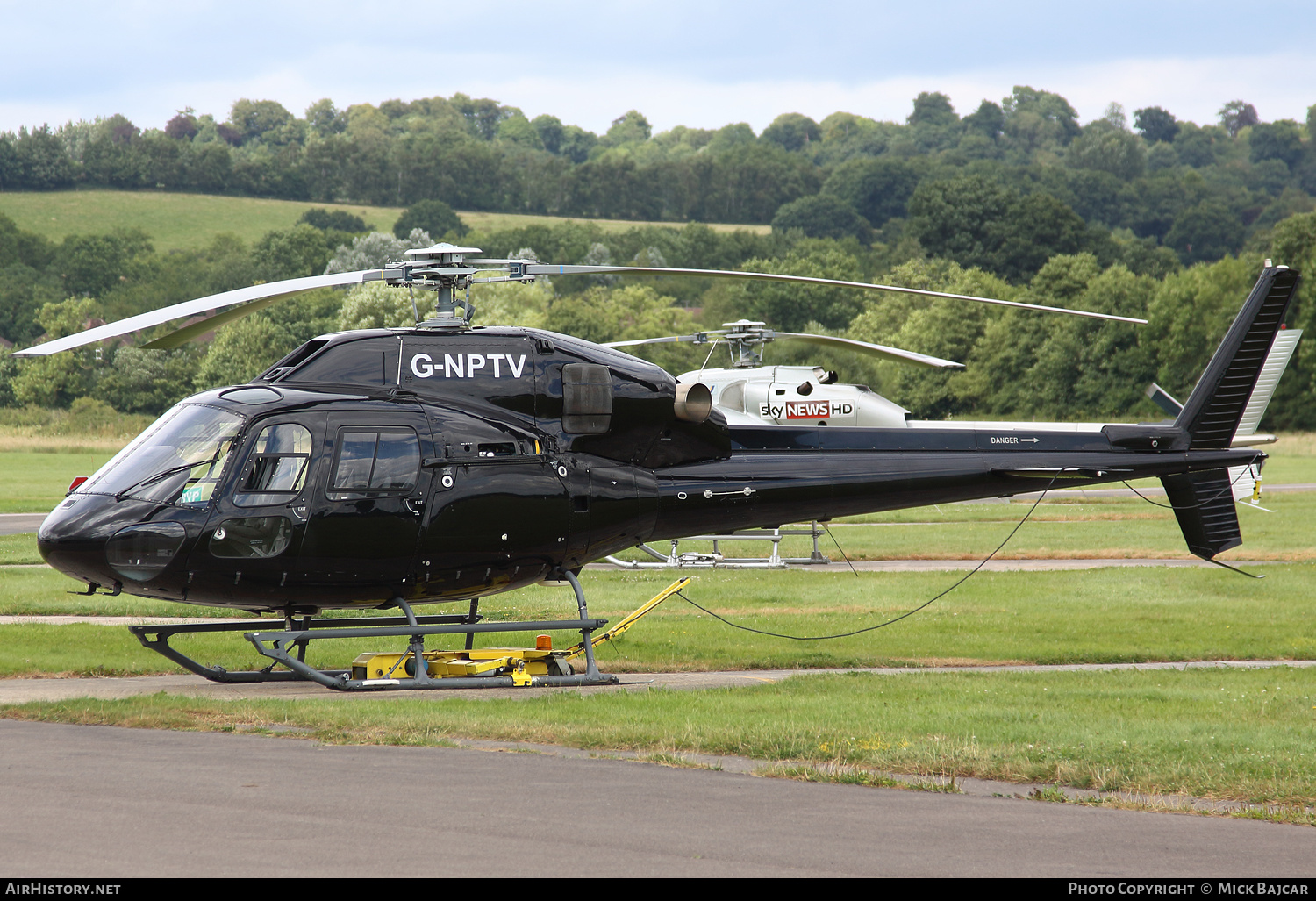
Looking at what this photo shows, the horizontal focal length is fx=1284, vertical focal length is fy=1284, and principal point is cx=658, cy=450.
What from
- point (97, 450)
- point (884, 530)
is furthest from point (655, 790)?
point (97, 450)

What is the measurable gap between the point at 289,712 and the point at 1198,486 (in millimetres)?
11131

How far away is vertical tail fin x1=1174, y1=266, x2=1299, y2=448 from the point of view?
15.8 metres

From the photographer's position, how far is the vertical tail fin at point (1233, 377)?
15.8 metres

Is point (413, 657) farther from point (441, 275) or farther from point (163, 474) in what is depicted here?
point (441, 275)

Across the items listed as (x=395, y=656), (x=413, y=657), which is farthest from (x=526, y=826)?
(x=395, y=656)

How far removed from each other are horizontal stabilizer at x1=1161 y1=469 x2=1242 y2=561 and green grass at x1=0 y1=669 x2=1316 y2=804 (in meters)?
2.65

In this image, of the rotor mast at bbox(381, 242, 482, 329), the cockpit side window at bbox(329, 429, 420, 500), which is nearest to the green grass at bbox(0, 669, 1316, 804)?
the cockpit side window at bbox(329, 429, 420, 500)

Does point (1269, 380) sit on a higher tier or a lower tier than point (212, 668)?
higher

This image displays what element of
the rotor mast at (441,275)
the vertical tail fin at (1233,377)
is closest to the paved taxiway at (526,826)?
the rotor mast at (441,275)

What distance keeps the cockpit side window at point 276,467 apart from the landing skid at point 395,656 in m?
1.34

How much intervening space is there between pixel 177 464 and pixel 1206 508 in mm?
11986

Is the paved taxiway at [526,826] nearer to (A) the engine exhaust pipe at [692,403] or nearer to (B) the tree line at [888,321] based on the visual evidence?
(A) the engine exhaust pipe at [692,403]

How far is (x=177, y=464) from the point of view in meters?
12.0

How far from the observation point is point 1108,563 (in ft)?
88.9
